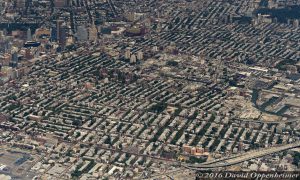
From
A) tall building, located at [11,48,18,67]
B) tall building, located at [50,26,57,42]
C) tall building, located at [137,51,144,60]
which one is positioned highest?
tall building, located at [50,26,57,42]

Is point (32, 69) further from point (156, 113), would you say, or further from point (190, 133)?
point (190, 133)

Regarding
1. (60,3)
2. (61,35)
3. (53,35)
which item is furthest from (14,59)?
(60,3)

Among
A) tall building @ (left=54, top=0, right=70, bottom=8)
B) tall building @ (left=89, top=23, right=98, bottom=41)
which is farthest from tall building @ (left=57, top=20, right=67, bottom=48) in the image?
tall building @ (left=54, top=0, right=70, bottom=8)

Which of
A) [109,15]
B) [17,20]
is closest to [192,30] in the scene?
[109,15]

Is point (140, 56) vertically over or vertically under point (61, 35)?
under

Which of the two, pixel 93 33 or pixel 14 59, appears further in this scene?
pixel 93 33

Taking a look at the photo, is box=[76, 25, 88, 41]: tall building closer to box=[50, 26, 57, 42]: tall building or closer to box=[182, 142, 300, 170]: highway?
box=[50, 26, 57, 42]: tall building

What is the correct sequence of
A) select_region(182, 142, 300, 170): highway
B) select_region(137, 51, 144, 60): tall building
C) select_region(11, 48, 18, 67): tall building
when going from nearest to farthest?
select_region(182, 142, 300, 170): highway < select_region(11, 48, 18, 67): tall building < select_region(137, 51, 144, 60): tall building

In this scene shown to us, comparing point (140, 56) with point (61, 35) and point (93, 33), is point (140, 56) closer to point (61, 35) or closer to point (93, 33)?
point (93, 33)
